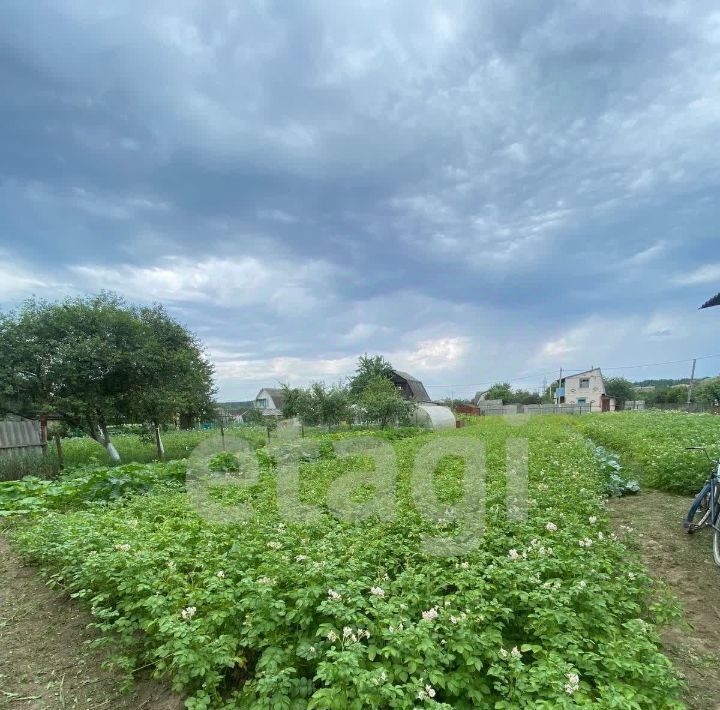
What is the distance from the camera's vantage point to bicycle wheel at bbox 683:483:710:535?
199 inches

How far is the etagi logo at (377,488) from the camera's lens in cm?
436

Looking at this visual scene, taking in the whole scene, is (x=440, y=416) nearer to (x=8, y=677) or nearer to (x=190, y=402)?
(x=190, y=402)

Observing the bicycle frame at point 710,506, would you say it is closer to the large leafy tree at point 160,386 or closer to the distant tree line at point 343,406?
the large leafy tree at point 160,386

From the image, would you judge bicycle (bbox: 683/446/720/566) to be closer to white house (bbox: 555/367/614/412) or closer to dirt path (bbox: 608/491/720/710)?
dirt path (bbox: 608/491/720/710)

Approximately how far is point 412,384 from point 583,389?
83.1 ft

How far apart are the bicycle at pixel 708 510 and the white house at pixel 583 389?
50.6 meters

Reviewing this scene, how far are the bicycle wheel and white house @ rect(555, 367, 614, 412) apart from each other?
5054cm

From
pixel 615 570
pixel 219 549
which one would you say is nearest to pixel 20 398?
pixel 219 549

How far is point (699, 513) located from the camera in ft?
17.5

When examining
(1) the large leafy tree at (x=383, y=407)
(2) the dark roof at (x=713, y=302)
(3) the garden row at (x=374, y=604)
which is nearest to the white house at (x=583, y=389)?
(1) the large leafy tree at (x=383, y=407)

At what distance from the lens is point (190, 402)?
14.2m

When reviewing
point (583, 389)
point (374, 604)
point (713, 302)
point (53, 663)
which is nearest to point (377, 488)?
point (374, 604)

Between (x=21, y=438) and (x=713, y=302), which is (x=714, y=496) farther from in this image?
(x=21, y=438)

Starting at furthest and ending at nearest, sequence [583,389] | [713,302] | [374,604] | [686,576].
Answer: [583,389], [713,302], [686,576], [374,604]
